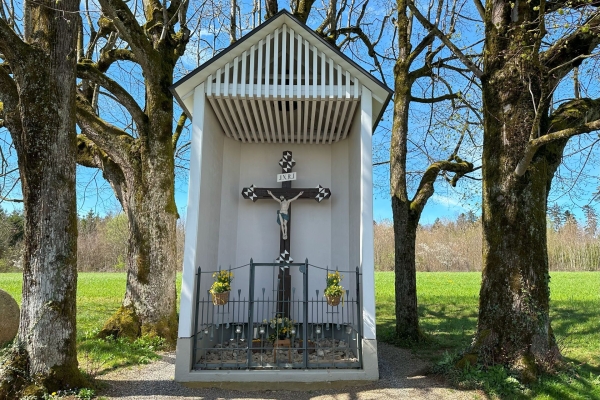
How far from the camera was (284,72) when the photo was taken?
21.1 ft

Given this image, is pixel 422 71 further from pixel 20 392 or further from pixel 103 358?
pixel 20 392

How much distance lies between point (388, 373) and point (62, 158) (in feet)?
16.6

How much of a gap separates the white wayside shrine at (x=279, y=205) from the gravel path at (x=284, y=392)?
213 millimetres

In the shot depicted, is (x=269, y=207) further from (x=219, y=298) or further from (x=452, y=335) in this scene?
(x=452, y=335)

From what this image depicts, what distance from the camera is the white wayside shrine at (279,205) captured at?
5777mm

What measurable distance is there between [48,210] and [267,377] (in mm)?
3325

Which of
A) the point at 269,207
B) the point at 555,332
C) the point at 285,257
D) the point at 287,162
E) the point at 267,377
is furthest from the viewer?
the point at 555,332

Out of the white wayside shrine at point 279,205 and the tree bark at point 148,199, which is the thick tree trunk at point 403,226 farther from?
the tree bark at point 148,199

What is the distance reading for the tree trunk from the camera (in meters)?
4.55

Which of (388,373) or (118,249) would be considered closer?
(388,373)

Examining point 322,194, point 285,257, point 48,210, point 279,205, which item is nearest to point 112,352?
point 48,210

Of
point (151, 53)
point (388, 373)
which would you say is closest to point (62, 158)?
point (151, 53)

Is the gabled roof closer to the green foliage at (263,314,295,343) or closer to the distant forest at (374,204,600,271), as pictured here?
the green foliage at (263,314,295,343)

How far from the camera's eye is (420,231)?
44312 mm
